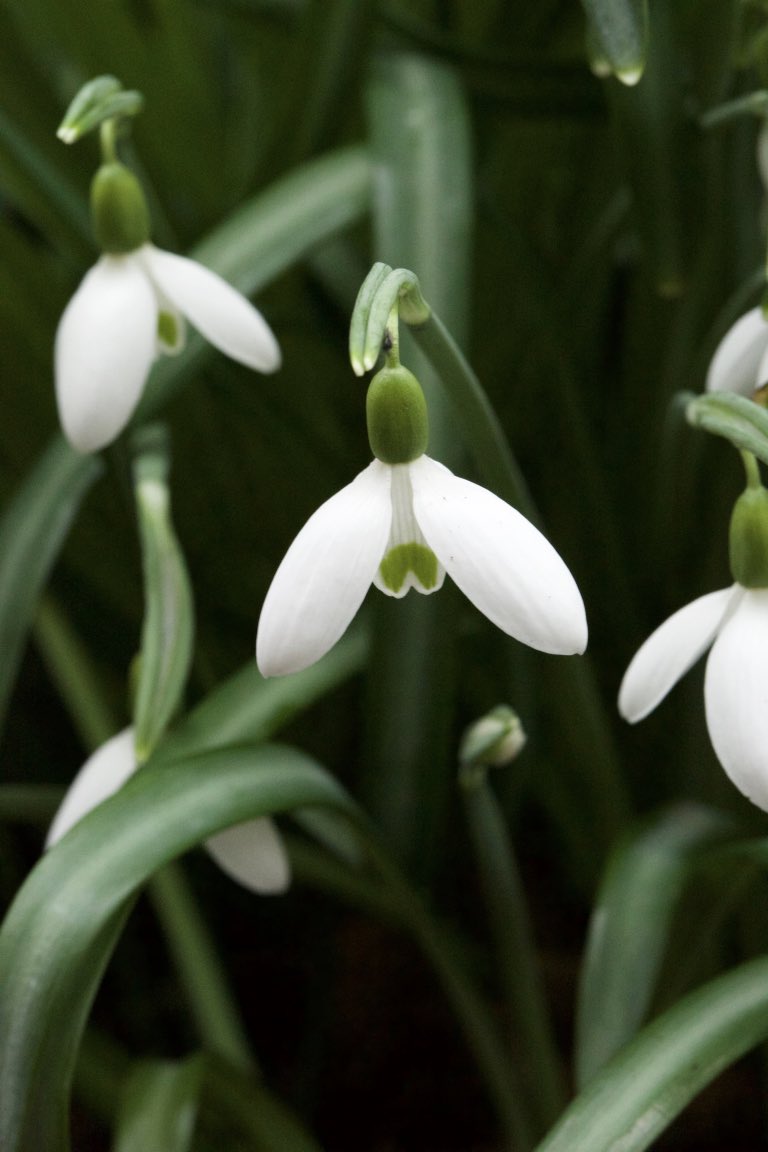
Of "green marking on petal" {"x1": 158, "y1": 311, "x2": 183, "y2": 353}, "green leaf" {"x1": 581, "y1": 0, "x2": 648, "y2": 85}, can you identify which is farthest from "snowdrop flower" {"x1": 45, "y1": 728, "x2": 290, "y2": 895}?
"green leaf" {"x1": 581, "y1": 0, "x2": 648, "y2": 85}

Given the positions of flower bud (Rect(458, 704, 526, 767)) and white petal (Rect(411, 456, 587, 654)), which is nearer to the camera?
white petal (Rect(411, 456, 587, 654))

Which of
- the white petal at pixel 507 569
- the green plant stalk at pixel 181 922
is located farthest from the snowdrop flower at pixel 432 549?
the green plant stalk at pixel 181 922

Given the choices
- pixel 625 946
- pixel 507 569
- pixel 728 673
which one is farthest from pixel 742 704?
pixel 625 946

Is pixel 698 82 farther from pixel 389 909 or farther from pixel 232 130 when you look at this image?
pixel 389 909

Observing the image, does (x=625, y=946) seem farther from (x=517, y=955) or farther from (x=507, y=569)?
(x=507, y=569)

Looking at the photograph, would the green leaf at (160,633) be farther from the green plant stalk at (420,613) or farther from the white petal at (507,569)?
the white petal at (507,569)

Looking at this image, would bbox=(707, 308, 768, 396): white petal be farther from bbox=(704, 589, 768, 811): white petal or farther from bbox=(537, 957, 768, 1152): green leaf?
bbox=(537, 957, 768, 1152): green leaf
